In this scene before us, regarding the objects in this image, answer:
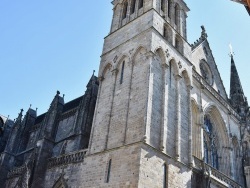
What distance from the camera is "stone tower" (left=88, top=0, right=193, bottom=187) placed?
439 inches

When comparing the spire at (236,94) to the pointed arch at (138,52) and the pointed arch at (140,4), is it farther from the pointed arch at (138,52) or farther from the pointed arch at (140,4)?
the pointed arch at (138,52)

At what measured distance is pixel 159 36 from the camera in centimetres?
1458

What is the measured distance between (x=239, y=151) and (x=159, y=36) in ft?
33.7

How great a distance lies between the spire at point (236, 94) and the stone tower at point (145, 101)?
896 centimetres

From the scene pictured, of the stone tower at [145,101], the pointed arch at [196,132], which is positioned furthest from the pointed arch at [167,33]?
the pointed arch at [196,132]

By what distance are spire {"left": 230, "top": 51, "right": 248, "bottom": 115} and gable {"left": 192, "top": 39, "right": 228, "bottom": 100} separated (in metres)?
2.85

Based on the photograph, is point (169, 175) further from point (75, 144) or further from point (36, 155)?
point (36, 155)

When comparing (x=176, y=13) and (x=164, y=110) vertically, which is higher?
(x=176, y=13)

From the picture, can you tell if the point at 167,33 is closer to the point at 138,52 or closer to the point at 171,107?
the point at 138,52

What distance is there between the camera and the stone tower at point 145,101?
11.1 metres

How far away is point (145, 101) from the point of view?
1209 centimetres

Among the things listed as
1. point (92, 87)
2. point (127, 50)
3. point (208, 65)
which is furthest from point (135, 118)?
point (208, 65)

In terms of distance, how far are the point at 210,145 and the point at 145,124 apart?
24.8 ft

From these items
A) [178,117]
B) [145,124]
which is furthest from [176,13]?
[145,124]
